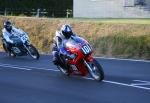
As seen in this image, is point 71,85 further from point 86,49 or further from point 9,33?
point 9,33

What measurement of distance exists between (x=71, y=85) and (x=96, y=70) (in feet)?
2.84

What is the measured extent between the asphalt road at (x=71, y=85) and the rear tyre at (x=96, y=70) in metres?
0.17

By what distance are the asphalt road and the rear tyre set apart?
0.56ft

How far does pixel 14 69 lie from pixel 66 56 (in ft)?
9.99

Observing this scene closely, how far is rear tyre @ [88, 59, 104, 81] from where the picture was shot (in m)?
14.5

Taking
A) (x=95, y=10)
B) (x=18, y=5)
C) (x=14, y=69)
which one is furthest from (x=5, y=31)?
(x=18, y=5)

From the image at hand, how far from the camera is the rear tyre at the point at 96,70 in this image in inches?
572

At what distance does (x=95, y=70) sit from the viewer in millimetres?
14750

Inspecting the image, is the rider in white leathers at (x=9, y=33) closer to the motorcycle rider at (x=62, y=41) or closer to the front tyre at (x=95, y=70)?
the motorcycle rider at (x=62, y=41)

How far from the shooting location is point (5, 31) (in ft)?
82.6

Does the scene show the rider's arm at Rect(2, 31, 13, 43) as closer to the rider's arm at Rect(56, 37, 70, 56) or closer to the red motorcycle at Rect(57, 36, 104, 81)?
the rider's arm at Rect(56, 37, 70, 56)

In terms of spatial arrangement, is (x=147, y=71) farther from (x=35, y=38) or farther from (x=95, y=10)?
(x=95, y=10)

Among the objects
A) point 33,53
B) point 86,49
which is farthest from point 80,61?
→ point 33,53

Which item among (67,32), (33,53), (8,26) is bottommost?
(33,53)
